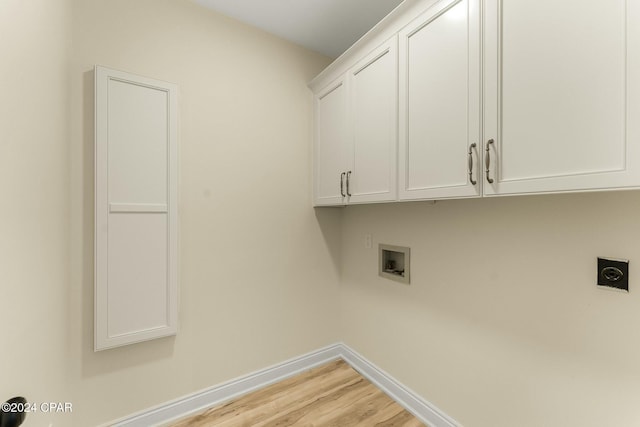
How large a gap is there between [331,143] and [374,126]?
1.49ft

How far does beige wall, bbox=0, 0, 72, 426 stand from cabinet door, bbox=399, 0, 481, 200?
1555mm

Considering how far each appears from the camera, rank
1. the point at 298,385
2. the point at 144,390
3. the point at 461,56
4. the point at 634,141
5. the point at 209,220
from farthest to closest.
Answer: the point at 298,385, the point at 209,220, the point at 144,390, the point at 461,56, the point at 634,141

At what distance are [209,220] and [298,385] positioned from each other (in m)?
1.43

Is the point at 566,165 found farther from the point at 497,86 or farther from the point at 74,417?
the point at 74,417

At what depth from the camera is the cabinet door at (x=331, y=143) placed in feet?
6.14

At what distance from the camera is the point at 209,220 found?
5.82ft

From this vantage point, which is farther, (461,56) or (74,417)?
(74,417)

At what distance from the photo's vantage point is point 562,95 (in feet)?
2.87

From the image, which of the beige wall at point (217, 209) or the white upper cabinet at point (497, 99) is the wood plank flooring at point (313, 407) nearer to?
the beige wall at point (217, 209)

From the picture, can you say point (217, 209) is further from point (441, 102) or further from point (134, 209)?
point (441, 102)

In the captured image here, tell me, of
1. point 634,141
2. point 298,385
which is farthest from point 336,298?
point 634,141

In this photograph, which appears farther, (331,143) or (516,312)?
(331,143)

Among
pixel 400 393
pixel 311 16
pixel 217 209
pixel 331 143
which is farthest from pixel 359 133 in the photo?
pixel 400 393

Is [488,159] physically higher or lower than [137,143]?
lower
